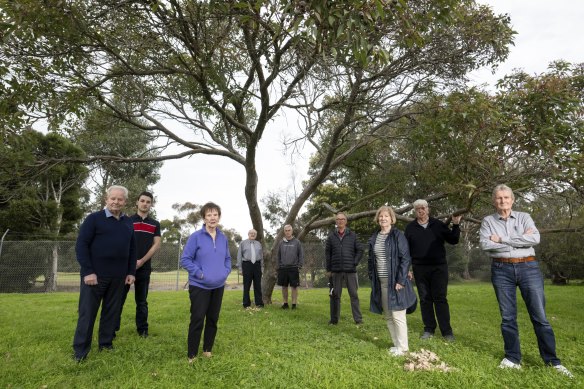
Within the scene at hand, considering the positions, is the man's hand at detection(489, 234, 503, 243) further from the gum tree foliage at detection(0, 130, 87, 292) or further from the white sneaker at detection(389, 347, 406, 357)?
the gum tree foliage at detection(0, 130, 87, 292)

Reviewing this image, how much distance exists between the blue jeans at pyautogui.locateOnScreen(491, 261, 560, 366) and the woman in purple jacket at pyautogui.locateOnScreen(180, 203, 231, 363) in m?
3.03

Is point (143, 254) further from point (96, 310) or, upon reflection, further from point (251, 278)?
point (251, 278)

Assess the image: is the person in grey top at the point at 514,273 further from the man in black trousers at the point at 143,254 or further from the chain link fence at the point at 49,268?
the chain link fence at the point at 49,268

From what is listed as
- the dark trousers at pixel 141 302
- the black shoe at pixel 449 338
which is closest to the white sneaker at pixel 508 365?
the black shoe at pixel 449 338

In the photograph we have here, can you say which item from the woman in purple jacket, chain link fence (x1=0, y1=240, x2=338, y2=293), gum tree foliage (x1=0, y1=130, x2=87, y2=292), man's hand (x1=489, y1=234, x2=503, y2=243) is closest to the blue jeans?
man's hand (x1=489, y1=234, x2=503, y2=243)

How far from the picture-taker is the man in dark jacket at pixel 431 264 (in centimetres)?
518

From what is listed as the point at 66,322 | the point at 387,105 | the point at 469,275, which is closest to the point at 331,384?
the point at 66,322

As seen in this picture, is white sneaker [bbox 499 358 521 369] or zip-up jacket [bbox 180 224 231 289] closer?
white sneaker [bbox 499 358 521 369]

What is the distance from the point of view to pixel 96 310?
4191 mm

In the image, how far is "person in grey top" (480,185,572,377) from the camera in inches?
150

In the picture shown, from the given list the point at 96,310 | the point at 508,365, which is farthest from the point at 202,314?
the point at 508,365

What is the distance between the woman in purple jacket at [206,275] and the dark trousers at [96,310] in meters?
1.01

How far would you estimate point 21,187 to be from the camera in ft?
21.5

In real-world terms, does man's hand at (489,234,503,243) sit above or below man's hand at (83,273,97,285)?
above
